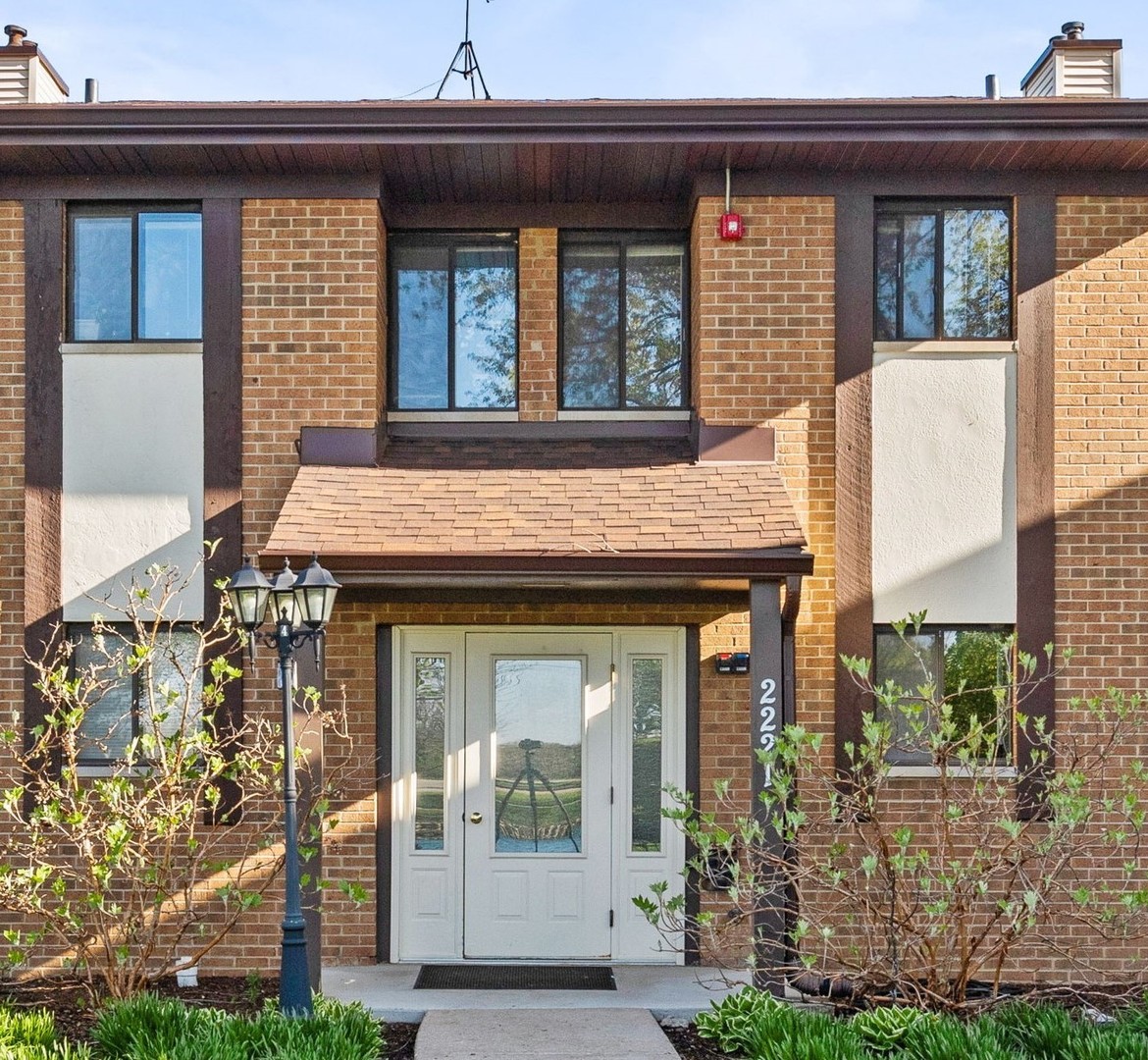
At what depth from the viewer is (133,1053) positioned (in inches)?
241

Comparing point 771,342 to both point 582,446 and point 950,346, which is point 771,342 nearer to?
point 950,346

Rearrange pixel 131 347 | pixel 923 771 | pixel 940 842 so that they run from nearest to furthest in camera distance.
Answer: pixel 940 842 → pixel 923 771 → pixel 131 347

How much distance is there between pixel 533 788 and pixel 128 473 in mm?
3967

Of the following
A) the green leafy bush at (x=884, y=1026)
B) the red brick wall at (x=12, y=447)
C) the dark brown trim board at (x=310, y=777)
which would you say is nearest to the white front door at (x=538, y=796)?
the dark brown trim board at (x=310, y=777)

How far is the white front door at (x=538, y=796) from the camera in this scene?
8.98 metres

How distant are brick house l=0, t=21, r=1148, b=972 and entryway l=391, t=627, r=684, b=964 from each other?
0.08 feet

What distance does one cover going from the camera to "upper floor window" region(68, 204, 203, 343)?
907 cm

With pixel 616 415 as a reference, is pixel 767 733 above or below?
below

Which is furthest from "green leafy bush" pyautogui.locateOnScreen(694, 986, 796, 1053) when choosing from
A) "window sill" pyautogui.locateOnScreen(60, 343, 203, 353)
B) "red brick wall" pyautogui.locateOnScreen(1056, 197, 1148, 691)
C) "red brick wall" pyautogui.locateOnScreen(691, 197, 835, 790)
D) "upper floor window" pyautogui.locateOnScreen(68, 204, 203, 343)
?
"upper floor window" pyautogui.locateOnScreen(68, 204, 203, 343)

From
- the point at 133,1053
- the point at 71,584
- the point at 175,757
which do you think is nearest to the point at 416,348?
the point at 71,584

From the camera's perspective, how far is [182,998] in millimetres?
7746

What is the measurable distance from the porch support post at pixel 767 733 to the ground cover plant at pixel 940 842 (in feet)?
0.09

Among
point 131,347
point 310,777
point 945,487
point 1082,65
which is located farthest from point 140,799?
point 1082,65

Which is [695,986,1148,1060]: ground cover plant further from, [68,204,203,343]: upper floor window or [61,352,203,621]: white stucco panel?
[68,204,203,343]: upper floor window
